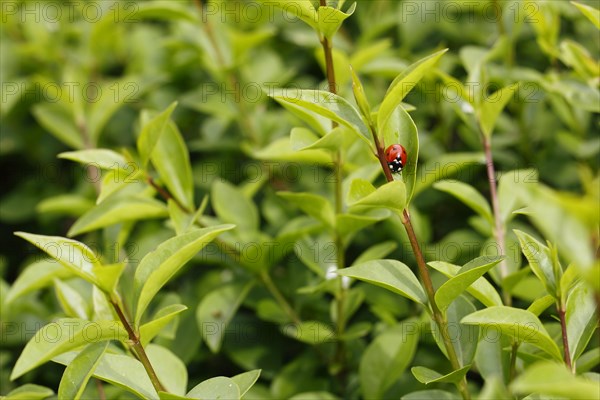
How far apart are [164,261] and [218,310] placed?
19.6 inches

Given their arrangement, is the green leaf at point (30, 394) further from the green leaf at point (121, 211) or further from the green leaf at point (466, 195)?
the green leaf at point (466, 195)

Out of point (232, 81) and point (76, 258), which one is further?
point (232, 81)

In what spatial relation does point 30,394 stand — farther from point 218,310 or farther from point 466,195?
point 466,195

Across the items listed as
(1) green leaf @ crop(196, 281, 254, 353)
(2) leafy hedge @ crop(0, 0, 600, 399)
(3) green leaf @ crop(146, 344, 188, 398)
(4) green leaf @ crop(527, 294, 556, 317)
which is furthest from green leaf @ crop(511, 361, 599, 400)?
(1) green leaf @ crop(196, 281, 254, 353)

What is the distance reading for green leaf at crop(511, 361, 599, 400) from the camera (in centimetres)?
73

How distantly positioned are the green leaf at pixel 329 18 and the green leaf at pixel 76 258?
0.54 meters

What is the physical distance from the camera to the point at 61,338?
1.06 m

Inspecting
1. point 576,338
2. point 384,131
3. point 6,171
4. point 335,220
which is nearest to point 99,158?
point 335,220

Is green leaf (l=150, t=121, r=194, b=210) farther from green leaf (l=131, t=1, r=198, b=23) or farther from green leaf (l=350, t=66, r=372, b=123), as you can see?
green leaf (l=350, t=66, r=372, b=123)

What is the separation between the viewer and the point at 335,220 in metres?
1.44

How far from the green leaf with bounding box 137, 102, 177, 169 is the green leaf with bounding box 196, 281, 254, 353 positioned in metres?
0.37

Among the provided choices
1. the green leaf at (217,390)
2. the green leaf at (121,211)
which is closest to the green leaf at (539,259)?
the green leaf at (217,390)

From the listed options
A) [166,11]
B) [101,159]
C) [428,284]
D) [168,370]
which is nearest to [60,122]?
[166,11]

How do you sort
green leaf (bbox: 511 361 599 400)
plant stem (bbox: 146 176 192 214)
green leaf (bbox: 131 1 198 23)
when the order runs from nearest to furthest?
green leaf (bbox: 511 361 599 400) < plant stem (bbox: 146 176 192 214) < green leaf (bbox: 131 1 198 23)
